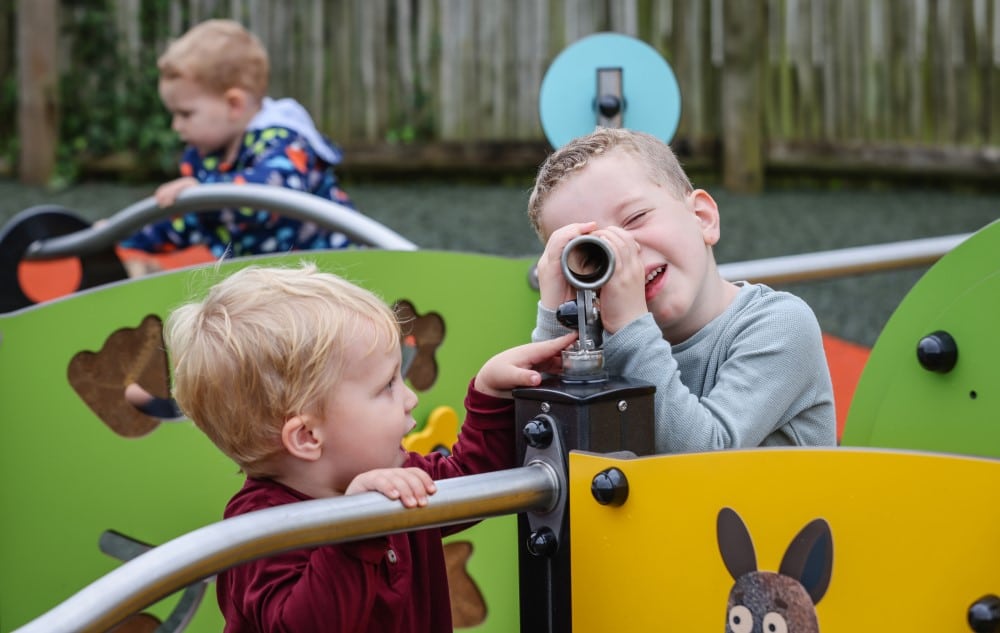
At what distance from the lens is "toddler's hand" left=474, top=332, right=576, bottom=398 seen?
1.26 m

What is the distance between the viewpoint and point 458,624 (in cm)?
199

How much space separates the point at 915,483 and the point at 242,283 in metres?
0.60

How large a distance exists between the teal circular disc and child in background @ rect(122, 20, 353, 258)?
2.92 feet

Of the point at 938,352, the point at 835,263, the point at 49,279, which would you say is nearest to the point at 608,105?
the point at 835,263

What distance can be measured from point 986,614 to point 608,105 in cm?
136

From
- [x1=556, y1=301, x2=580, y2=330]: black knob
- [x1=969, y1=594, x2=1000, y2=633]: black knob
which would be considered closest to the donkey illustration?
[x1=969, y1=594, x2=1000, y2=633]: black knob

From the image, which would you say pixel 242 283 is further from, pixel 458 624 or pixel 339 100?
pixel 339 100

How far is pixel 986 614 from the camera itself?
0.96 m

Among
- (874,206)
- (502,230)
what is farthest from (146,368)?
(874,206)

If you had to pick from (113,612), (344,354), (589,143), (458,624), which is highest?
(589,143)

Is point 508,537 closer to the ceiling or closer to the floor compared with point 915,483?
closer to the floor

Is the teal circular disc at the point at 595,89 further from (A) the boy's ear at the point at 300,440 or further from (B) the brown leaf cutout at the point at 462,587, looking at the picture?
(A) the boy's ear at the point at 300,440

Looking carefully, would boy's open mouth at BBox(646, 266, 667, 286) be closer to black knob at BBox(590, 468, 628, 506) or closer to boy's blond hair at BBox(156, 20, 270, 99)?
black knob at BBox(590, 468, 628, 506)

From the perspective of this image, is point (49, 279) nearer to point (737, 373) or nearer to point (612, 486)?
point (737, 373)
